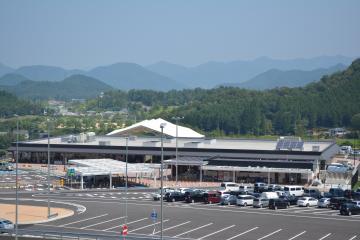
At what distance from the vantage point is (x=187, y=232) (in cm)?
3450

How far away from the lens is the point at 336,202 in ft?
139

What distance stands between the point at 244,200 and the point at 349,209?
6580 millimetres

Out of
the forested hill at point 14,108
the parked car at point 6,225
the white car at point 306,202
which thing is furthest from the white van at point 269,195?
the forested hill at point 14,108

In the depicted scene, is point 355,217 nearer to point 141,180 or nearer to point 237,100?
point 141,180

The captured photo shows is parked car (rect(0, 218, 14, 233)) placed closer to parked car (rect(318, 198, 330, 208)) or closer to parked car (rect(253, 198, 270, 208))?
parked car (rect(253, 198, 270, 208))

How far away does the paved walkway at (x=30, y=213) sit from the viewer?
38906 millimetres

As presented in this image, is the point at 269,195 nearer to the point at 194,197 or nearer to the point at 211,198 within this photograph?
the point at 211,198

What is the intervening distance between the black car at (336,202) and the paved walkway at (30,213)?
603 inches

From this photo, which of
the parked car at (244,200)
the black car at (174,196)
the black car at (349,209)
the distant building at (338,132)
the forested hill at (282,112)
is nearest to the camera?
the black car at (349,209)

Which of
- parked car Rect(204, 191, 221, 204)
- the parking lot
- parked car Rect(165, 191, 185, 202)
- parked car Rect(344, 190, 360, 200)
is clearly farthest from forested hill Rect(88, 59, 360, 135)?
the parking lot

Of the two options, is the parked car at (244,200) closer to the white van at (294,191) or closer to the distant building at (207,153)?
the white van at (294,191)

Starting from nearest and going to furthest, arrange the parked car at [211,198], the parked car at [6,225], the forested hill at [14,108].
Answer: the parked car at [6,225], the parked car at [211,198], the forested hill at [14,108]

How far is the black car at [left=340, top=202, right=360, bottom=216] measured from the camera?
40.0 m

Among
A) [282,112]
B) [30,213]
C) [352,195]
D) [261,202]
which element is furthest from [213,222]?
[282,112]
